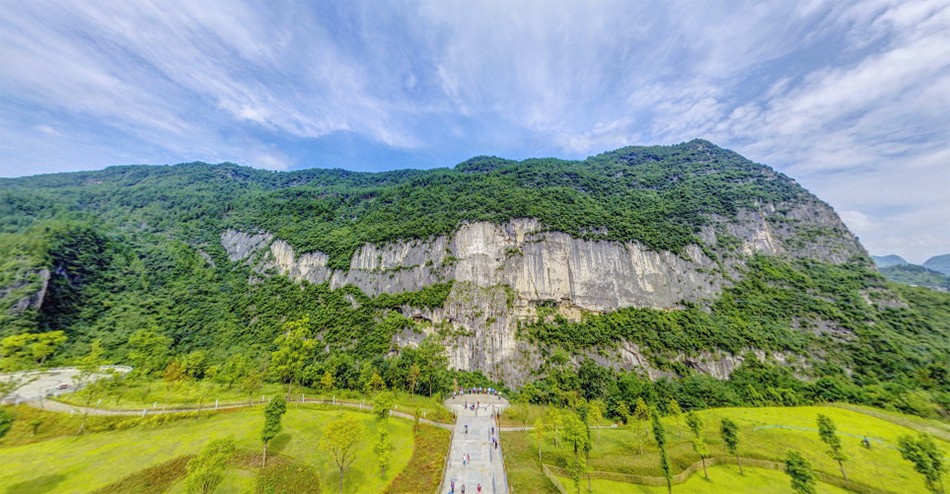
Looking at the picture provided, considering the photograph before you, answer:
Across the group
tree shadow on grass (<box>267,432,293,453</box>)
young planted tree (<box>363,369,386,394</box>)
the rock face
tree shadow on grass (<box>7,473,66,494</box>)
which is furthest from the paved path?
tree shadow on grass (<box>7,473,66,494</box>)

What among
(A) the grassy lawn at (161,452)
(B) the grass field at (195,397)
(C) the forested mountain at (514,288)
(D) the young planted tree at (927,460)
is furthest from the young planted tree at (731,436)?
(A) the grassy lawn at (161,452)

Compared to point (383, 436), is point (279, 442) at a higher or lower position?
lower

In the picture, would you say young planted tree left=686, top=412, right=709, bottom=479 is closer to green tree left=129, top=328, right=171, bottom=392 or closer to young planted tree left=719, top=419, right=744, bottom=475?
young planted tree left=719, top=419, right=744, bottom=475

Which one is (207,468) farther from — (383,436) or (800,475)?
(800,475)

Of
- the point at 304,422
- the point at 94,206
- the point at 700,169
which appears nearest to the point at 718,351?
the point at 304,422

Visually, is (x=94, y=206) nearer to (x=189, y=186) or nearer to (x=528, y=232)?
(x=189, y=186)

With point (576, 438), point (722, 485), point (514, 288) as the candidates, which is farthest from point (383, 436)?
point (514, 288)

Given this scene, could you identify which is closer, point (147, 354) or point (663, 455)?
point (663, 455)

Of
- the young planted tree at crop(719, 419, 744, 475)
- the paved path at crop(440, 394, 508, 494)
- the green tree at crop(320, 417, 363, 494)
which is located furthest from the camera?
the young planted tree at crop(719, 419, 744, 475)
